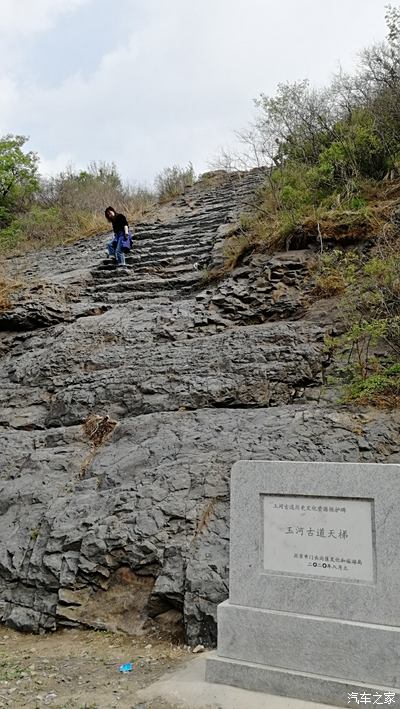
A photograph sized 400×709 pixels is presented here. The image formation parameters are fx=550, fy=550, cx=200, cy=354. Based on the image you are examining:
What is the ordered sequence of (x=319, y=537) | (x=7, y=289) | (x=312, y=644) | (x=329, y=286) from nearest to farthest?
(x=312, y=644), (x=319, y=537), (x=329, y=286), (x=7, y=289)

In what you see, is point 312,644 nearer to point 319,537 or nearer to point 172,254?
point 319,537

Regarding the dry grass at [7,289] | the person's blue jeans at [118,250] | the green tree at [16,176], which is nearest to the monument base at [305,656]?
the dry grass at [7,289]

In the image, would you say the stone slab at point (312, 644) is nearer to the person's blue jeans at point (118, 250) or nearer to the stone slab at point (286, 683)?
the stone slab at point (286, 683)

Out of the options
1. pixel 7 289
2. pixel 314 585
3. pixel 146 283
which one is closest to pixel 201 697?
pixel 314 585

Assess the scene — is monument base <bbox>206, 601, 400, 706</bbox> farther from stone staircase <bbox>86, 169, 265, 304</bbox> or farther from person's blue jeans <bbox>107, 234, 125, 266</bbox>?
person's blue jeans <bbox>107, 234, 125, 266</bbox>

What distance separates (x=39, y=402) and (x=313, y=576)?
4.60m

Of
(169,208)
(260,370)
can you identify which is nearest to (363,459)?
(260,370)

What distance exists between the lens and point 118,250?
37.5ft

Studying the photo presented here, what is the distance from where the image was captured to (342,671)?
10.0ft

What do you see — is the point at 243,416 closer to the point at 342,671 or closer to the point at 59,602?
the point at 59,602

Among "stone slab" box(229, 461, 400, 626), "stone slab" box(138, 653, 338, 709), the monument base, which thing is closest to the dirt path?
"stone slab" box(138, 653, 338, 709)

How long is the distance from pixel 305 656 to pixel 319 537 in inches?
25.8

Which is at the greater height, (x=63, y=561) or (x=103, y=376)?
(x=103, y=376)

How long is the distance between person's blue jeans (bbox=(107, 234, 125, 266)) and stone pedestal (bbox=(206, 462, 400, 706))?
839 centimetres
